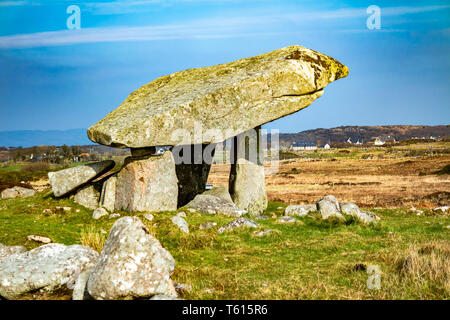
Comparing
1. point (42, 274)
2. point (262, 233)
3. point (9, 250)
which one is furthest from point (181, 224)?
point (42, 274)

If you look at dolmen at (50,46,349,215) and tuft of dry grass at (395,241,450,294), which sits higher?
dolmen at (50,46,349,215)

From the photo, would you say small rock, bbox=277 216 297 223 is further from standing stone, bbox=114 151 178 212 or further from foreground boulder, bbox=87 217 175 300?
foreground boulder, bbox=87 217 175 300

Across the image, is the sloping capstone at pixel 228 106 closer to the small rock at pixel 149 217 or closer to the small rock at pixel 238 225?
the small rock at pixel 149 217

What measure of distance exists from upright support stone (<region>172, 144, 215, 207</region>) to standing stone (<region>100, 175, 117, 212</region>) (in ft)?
11.7

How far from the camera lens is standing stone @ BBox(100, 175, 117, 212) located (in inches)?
633

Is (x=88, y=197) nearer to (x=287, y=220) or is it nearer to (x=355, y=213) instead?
(x=287, y=220)

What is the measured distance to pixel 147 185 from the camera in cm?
1553

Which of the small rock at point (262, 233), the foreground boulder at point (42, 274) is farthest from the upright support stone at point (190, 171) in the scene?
the foreground boulder at point (42, 274)

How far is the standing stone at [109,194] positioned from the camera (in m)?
16.1

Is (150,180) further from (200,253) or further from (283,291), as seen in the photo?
(283,291)

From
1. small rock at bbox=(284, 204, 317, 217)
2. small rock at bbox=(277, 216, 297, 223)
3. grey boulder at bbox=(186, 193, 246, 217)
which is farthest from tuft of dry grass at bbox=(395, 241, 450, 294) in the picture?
grey boulder at bbox=(186, 193, 246, 217)

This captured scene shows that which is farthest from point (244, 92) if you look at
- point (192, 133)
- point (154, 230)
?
point (154, 230)

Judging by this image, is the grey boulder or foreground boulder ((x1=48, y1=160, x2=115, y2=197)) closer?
the grey boulder

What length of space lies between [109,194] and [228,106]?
19.2 feet
